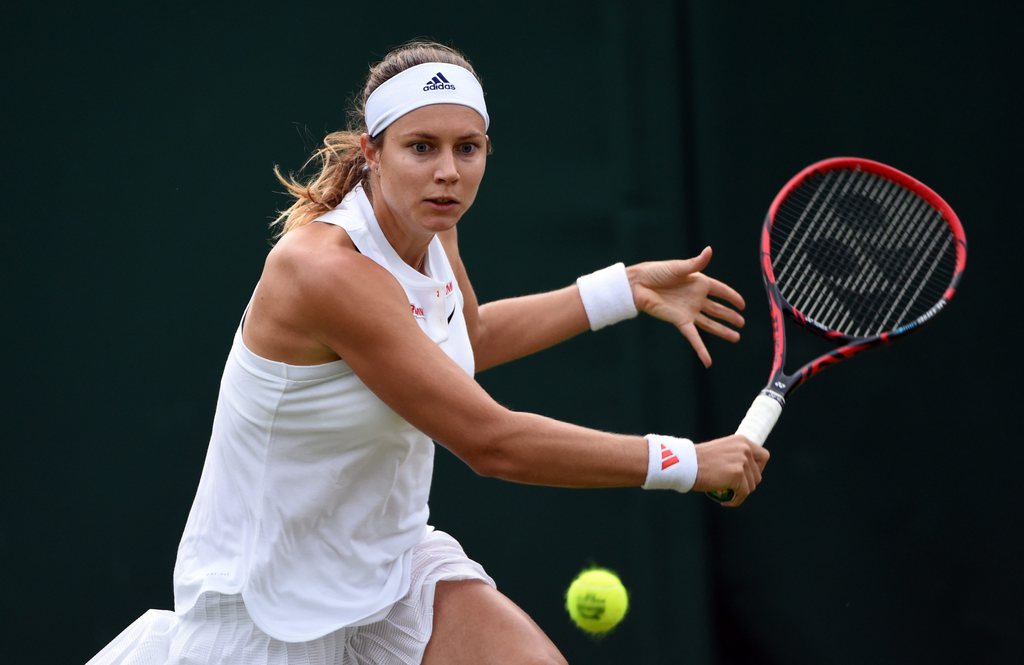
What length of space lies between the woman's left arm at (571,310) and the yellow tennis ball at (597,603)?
624 mm

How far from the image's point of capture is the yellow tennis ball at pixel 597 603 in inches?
118

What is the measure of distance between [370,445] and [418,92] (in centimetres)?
61

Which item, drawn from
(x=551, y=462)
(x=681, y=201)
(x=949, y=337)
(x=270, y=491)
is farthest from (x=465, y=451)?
(x=949, y=337)

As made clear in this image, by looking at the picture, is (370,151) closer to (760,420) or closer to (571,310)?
(571,310)

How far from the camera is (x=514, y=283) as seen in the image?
352cm

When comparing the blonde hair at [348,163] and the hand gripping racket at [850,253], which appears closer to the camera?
the blonde hair at [348,163]

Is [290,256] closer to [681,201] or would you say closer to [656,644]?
[681,201]

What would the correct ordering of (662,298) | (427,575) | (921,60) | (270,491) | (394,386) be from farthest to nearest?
1. (921,60)
2. (662,298)
3. (427,575)
4. (270,491)
5. (394,386)

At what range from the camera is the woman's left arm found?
2584 millimetres

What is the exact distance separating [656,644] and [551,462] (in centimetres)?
151

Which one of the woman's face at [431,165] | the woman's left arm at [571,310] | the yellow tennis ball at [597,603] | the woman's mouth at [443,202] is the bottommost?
the yellow tennis ball at [597,603]

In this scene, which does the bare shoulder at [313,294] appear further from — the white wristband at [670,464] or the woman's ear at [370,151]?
the white wristband at [670,464]

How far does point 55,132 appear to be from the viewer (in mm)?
3430

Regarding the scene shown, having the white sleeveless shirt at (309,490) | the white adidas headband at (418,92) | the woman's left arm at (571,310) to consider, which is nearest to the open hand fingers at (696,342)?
the woman's left arm at (571,310)
